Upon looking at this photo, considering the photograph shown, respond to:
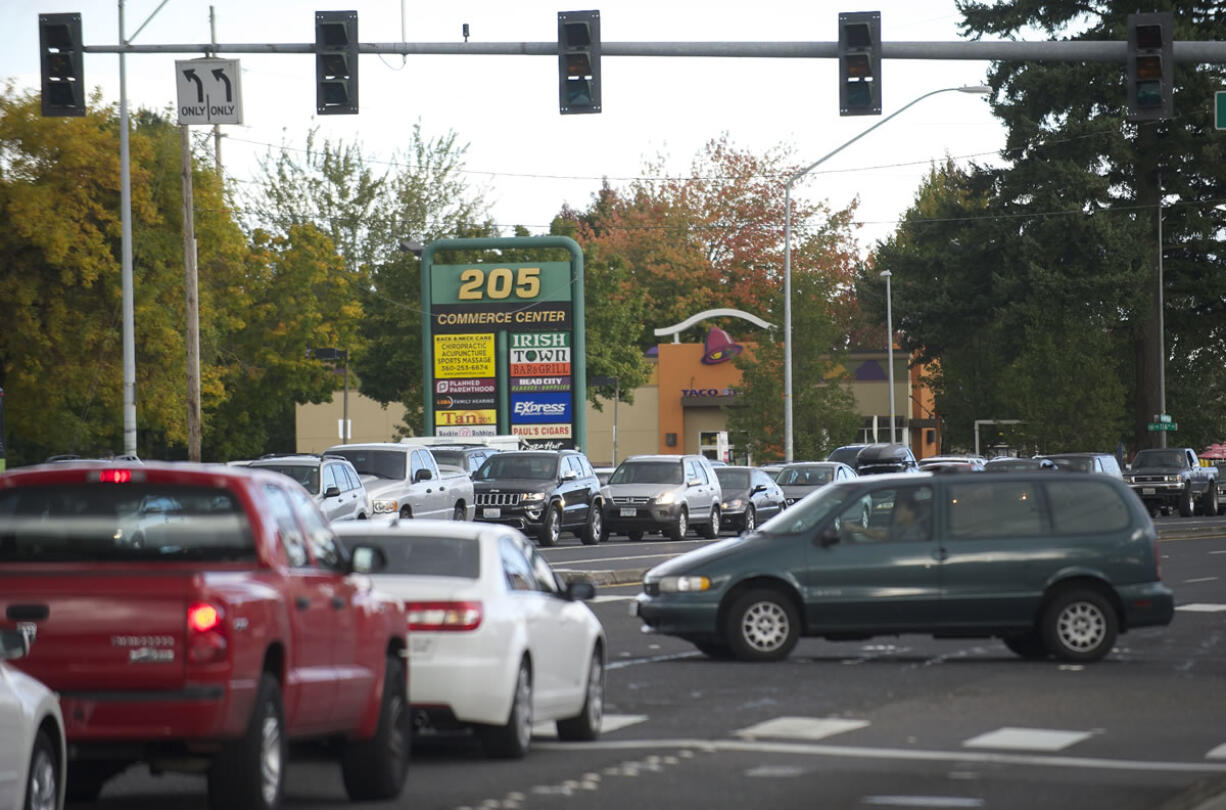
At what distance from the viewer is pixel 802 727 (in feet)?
43.7

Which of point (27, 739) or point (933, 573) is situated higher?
point (27, 739)

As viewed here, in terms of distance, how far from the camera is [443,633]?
11289mm

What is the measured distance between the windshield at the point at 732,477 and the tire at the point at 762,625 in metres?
27.6

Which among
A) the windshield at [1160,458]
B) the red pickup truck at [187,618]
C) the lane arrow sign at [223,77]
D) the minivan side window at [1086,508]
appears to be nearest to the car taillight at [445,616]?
the red pickup truck at [187,618]

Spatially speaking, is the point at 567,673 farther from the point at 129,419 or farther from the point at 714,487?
the point at 714,487

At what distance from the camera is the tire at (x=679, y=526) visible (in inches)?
1631

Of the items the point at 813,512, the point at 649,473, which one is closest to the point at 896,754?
the point at 813,512

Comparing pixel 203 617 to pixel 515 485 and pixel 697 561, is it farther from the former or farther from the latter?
pixel 515 485

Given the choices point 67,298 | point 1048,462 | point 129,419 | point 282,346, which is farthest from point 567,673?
point 282,346

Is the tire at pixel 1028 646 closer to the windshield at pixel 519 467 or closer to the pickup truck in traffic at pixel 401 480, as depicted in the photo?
the pickup truck in traffic at pixel 401 480

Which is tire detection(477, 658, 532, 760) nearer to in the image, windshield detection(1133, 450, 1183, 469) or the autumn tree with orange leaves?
windshield detection(1133, 450, 1183, 469)

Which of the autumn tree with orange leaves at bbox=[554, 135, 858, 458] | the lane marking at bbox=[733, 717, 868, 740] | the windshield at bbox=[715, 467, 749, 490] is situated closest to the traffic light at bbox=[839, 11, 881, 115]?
the lane marking at bbox=[733, 717, 868, 740]

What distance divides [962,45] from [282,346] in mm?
41131

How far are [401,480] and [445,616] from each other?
23144 mm
